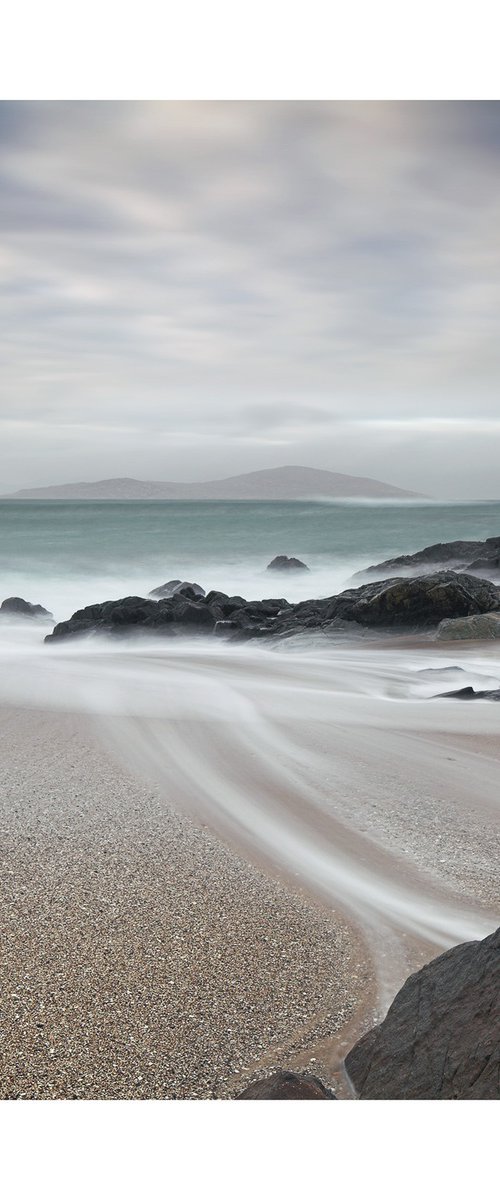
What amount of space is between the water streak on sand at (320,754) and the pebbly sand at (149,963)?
165mm

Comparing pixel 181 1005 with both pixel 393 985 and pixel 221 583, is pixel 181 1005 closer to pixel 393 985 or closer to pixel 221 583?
pixel 393 985

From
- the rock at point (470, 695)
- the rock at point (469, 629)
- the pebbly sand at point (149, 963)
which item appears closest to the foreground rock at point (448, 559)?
the rock at point (469, 629)

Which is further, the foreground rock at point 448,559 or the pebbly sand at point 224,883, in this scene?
the foreground rock at point 448,559

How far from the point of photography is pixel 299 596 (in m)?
15.2

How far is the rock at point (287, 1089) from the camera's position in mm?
1316

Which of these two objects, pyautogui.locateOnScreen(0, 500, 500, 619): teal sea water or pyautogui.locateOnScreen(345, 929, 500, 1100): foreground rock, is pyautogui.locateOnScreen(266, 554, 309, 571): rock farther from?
pyautogui.locateOnScreen(345, 929, 500, 1100): foreground rock

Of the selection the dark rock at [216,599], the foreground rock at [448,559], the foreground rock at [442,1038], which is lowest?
the foreground rock at [442,1038]

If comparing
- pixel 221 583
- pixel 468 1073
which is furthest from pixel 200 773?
pixel 221 583

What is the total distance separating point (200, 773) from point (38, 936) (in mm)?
1564

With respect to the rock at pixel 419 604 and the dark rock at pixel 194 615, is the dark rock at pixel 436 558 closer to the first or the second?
the rock at pixel 419 604

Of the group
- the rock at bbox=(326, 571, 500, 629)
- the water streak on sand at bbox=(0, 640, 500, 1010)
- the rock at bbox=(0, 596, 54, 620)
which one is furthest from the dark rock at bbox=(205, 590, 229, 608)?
the water streak on sand at bbox=(0, 640, 500, 1010)

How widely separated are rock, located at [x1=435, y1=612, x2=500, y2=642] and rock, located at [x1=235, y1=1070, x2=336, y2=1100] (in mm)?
6207

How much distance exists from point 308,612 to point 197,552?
16.7 metres

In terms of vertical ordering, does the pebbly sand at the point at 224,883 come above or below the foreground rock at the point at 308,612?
below
